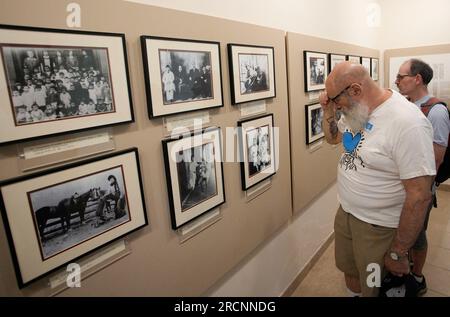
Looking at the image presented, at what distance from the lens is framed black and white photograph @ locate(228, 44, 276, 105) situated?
5.87 feet

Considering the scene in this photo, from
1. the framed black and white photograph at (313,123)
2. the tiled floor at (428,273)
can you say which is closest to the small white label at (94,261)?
the framed black and white photograph at (313,123)

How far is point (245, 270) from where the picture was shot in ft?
7.16

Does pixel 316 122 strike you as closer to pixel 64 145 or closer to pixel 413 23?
pixel 64 145

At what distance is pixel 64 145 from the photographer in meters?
1.08

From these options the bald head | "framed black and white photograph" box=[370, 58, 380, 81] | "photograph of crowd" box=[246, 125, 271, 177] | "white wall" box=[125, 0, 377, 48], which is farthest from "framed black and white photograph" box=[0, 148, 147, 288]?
"framed black and white photograph" box=[370, 58, 380, 81]

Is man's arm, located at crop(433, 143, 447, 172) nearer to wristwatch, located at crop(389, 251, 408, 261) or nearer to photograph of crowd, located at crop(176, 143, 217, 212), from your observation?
wristwatch, located at crop(389, 251, 408, 261)

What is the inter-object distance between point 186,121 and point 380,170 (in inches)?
43.8

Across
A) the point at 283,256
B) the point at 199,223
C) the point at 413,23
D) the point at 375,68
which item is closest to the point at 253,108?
the point at 199,223

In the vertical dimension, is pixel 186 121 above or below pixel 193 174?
above

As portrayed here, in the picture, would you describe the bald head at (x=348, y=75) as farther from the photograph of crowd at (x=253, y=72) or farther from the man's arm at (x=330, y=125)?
the photograph of crowd at (x=253, y=72)

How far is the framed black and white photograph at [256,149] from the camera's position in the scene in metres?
1.96

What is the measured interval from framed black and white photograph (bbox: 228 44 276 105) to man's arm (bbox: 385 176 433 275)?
1.03 metres

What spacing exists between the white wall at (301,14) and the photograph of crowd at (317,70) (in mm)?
257
